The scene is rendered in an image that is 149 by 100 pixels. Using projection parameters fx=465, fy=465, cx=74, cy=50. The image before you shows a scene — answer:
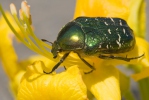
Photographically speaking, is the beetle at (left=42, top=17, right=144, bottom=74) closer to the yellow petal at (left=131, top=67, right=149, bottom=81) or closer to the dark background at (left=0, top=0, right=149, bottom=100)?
the yellow petal at (left=131, top=67, right=149, bottom=81)

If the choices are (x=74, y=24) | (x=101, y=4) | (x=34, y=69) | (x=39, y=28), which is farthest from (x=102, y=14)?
(x=39, y=28)

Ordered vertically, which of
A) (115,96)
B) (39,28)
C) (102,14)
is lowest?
(39,28)

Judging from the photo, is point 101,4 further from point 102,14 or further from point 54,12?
point 54,12

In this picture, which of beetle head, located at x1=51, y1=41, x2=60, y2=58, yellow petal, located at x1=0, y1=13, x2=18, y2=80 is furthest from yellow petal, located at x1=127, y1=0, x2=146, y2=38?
yellow petal, located at x1=0, y1=13, x2=18, y2=80

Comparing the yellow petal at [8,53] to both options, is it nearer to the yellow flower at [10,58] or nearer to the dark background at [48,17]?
the yellow flower at [10,58]

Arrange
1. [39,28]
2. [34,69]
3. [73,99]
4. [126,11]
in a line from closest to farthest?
[73,99], [34,69], [126,11], [39,28]

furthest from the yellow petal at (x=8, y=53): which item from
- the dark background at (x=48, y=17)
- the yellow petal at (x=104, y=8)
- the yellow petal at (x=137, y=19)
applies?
the dark background at (x=48, y=17)

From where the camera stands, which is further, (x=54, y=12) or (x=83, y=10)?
(x=54, y=12)
